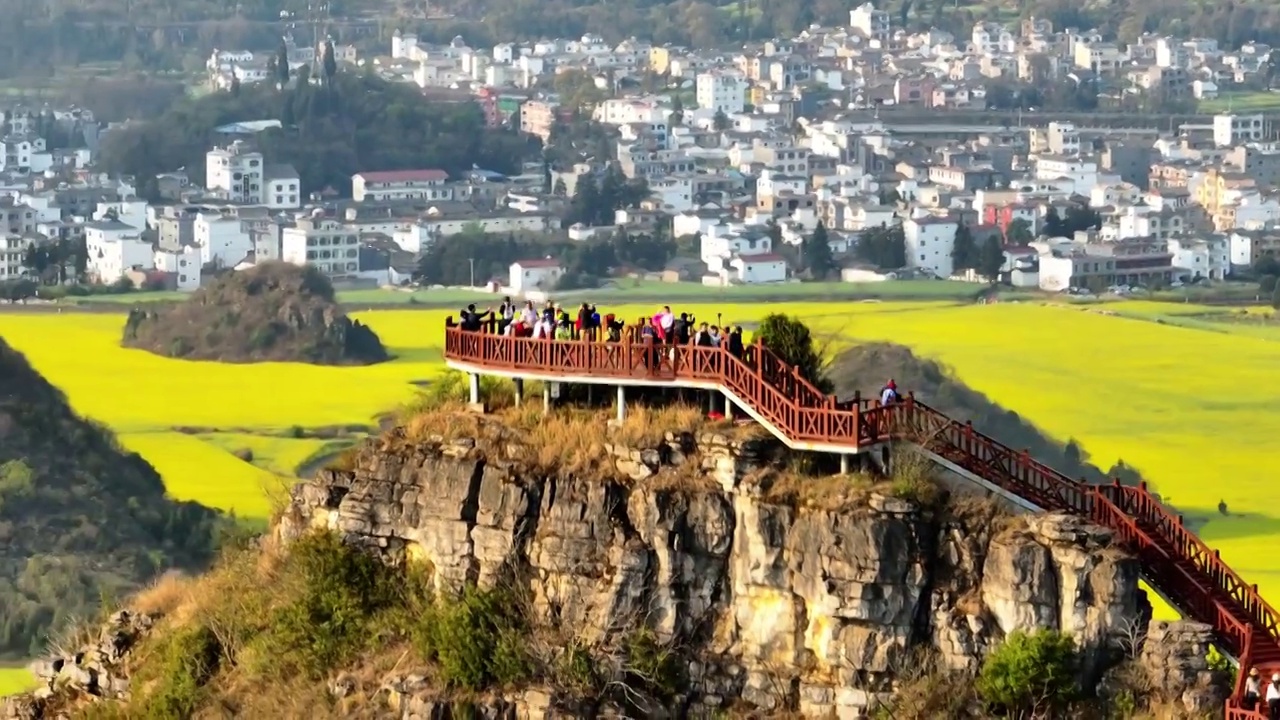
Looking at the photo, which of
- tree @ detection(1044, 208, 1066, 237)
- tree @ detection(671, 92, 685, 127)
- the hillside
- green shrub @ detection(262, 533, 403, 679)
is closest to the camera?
green shrub @ detection(262, 533, 403, 679)

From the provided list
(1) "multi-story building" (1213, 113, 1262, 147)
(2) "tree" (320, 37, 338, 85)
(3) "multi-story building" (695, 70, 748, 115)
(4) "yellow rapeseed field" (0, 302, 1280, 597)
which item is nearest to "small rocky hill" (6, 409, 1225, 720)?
(4) "yellow rapeseed field" (0, 302, 1280, 597)

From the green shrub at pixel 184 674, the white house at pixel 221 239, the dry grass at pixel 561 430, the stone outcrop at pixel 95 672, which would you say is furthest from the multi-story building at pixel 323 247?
the dry grass at pixel 561 430

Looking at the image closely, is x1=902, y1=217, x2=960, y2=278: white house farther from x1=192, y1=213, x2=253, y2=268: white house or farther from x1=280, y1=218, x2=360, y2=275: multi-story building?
x1=192, y1=213, x2=253, y2=268: white house

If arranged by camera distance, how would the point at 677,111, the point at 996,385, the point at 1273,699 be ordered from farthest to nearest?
the point at 677,111
the point at 996,385
the point at 1273,699

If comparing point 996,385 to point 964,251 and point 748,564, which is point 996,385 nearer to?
point 964,251

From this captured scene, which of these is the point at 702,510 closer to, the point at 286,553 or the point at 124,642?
the point at 286,553

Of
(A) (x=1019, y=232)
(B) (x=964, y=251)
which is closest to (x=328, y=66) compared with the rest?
(A) (x=1019, y=232)
